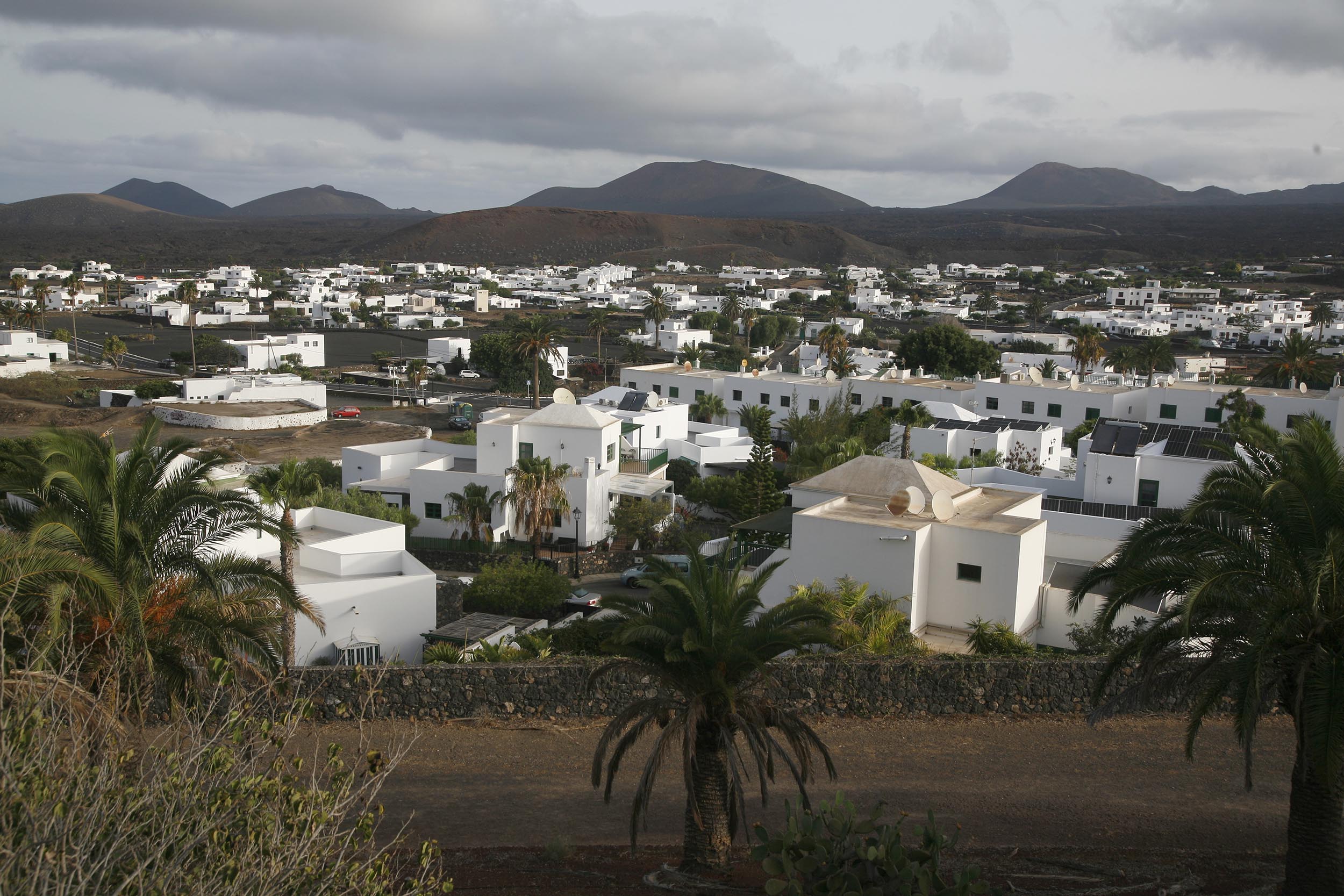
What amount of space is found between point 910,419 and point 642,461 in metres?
9.41

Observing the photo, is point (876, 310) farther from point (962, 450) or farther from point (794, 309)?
point (962, 450)

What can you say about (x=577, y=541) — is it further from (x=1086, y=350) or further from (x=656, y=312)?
(x=656, y=312)

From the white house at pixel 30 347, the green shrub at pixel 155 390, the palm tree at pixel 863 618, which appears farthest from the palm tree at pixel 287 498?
the white house at pixel 30 347

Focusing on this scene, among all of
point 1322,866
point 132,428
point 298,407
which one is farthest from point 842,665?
point 298,407

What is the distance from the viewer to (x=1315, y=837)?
10.5 metres

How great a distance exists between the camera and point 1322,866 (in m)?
10.4

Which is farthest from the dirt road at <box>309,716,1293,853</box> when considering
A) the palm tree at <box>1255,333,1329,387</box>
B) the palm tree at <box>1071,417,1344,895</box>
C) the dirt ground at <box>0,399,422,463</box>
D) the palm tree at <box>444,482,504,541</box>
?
the palm tree at <box>1255,333,1329,387</box>

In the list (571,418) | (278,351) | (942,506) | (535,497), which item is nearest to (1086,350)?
(571,418)

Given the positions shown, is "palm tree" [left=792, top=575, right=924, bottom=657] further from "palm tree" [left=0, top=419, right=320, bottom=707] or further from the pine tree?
the pine tree

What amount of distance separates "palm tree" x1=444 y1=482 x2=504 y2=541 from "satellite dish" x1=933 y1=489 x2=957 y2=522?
15351mm

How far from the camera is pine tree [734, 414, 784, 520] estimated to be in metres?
35.1

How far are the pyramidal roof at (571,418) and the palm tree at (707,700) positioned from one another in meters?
23.4

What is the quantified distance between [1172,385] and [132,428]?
52.7m

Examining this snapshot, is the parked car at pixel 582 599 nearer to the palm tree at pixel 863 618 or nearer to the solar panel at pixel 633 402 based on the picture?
the palm tree at pixel 863 618
